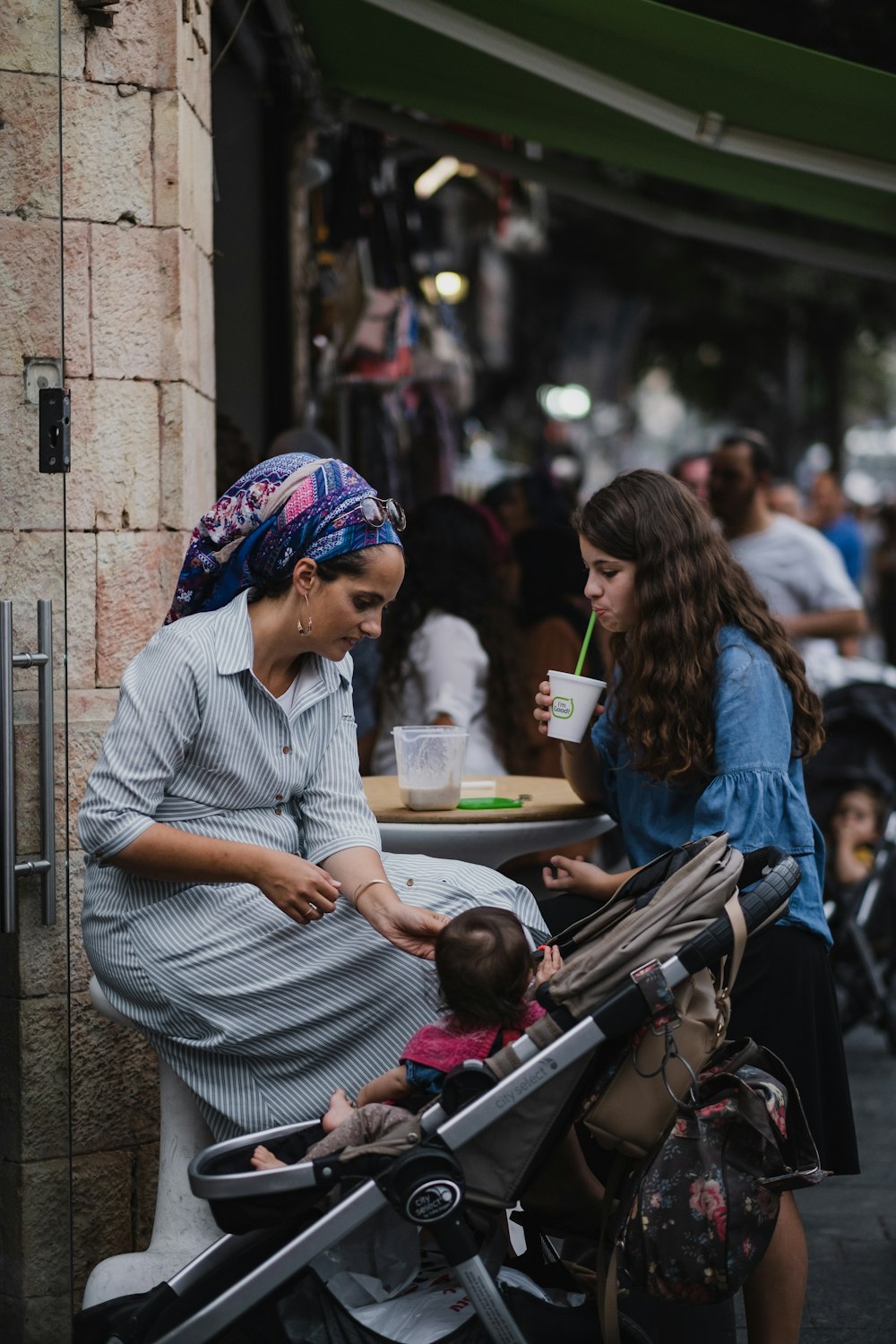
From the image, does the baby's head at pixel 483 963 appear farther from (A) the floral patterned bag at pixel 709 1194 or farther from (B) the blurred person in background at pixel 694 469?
(B) the blurred person in background at pixel 694 469

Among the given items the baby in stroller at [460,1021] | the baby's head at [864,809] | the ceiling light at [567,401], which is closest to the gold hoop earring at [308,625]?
the baby in stroller at [460,1021]

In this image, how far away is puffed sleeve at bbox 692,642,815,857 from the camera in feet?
10.5

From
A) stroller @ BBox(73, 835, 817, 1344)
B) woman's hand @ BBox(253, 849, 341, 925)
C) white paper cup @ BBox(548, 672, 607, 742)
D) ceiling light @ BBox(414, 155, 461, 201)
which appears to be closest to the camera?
stroller @ BBox(73, 835, 817, 1344)

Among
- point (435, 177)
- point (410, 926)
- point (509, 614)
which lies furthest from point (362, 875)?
point (435, 177)

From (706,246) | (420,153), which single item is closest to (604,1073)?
(420,153)

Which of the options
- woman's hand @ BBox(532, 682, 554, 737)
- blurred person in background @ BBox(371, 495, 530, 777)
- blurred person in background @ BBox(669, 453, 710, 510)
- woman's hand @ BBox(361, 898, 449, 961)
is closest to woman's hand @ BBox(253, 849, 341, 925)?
woman's hand @ BBox(361, 898, 449, 961)

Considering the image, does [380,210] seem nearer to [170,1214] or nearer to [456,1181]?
[170,1214]

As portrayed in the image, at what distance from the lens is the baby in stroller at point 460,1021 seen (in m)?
2.62

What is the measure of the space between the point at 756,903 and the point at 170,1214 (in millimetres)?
1331

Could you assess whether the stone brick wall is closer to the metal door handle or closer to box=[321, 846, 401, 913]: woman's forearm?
the metal door handle

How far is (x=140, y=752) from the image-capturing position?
2.82m

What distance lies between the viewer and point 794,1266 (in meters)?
3.04

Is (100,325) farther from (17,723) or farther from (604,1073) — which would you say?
(604,1073)

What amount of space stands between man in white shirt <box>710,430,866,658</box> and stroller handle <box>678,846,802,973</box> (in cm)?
361
